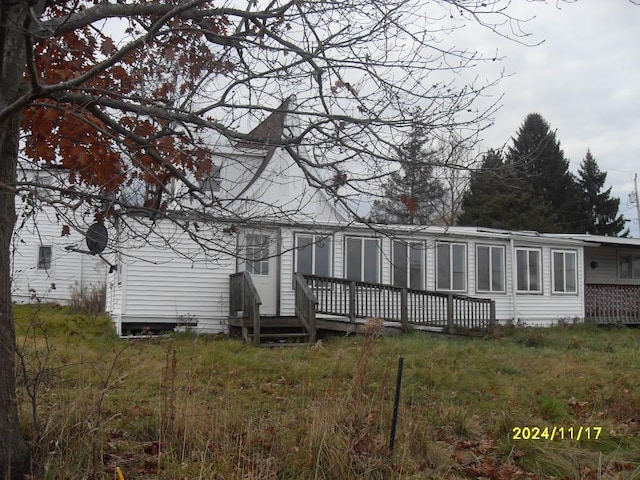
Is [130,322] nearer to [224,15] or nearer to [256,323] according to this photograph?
[256,323]

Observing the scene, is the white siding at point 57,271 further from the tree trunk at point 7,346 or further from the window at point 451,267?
the tree trunk at point 7,346

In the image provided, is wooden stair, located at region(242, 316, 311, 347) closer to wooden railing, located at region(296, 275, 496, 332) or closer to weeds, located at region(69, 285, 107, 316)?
wooden railing, located at region(296, 275, 496, 332)

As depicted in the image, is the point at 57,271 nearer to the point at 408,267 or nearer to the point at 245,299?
the point at 245,299

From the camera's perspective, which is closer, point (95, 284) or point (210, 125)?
point (210, 125)

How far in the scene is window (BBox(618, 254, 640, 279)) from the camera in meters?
26.0

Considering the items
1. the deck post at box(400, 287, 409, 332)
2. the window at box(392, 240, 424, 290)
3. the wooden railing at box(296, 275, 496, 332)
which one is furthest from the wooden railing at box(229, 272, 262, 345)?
the window at box(392, 240, 424, 290)

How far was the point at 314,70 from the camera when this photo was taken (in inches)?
233

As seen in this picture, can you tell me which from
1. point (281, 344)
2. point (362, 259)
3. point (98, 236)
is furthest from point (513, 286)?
point (98, 236)

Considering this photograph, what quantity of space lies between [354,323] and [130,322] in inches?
213

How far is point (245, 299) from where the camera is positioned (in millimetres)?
15055

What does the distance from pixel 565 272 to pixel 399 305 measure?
7.03m

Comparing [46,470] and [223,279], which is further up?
[223,279]

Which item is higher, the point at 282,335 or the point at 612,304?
the point at 612,304

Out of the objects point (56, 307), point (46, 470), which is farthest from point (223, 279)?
point (46, 470)
